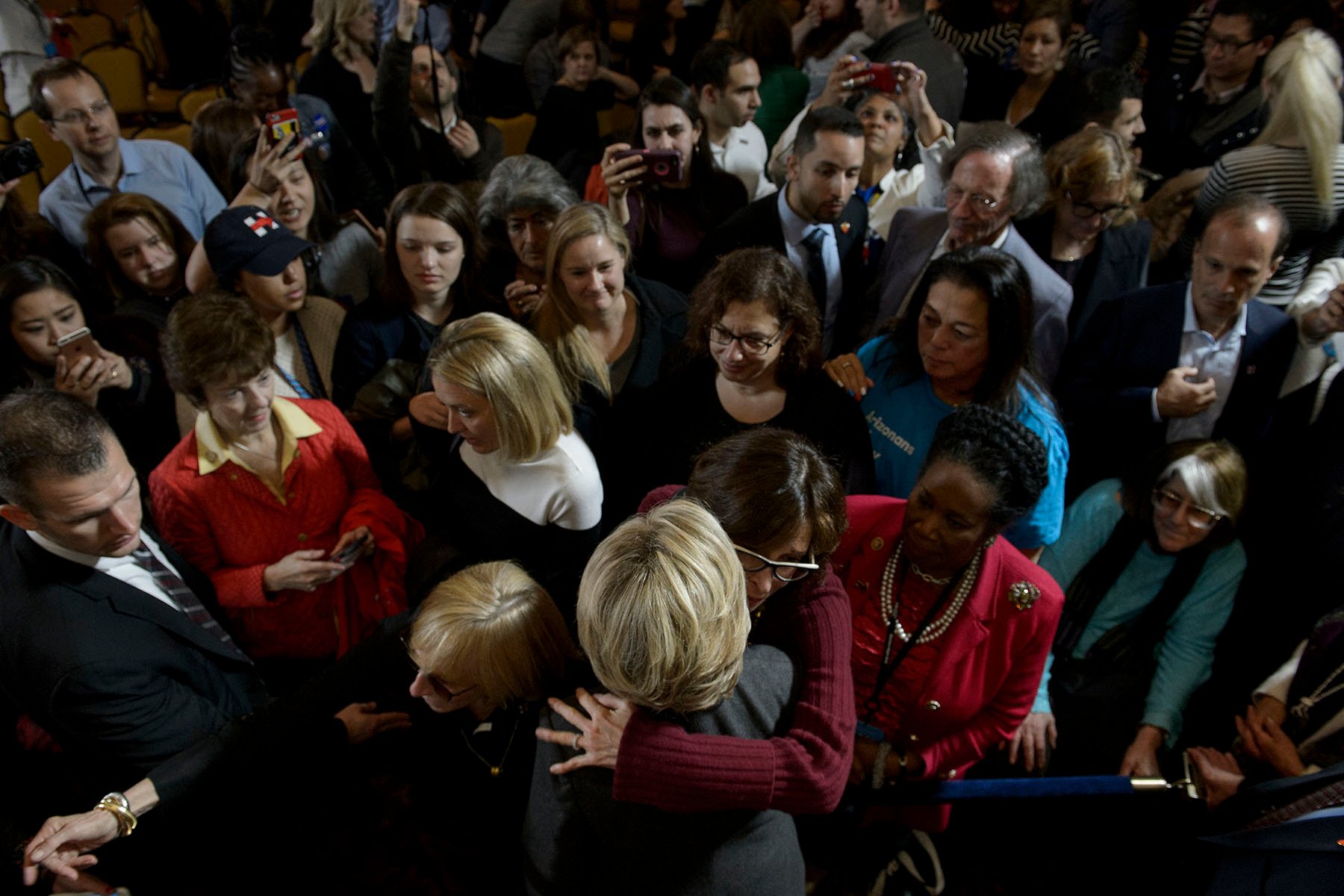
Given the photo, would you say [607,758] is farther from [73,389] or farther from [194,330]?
[73,389]

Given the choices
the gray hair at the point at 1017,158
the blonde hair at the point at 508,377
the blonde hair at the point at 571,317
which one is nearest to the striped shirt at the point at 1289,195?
the gray hair at the point at 1017,158

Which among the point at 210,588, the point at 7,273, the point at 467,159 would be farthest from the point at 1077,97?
the point at 7,273

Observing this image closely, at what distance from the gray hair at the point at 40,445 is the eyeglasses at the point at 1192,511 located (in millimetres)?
2419

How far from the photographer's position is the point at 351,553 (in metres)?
2.08

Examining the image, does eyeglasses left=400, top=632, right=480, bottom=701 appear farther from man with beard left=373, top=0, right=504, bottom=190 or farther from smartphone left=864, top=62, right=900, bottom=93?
smartphone left=864, top=62, right=900, bottom=93

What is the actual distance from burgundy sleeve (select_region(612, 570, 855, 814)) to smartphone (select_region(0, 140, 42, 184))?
3.13 m

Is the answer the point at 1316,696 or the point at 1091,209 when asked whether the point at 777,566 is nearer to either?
the point at 1316,696

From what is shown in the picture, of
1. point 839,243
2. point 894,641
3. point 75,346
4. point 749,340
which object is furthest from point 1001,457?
point 75,346

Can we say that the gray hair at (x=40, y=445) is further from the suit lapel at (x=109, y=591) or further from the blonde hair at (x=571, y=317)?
the blonde hair at (x=571, y=317)

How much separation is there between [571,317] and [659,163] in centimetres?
82

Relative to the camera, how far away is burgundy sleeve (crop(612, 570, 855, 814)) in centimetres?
115

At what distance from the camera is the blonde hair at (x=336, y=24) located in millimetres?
3604

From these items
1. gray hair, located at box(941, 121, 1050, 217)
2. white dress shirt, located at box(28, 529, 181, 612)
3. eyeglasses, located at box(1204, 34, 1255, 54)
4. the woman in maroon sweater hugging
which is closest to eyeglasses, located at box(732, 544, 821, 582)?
the woman in maroon sweater hugging

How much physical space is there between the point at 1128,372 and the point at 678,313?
1.37 m
